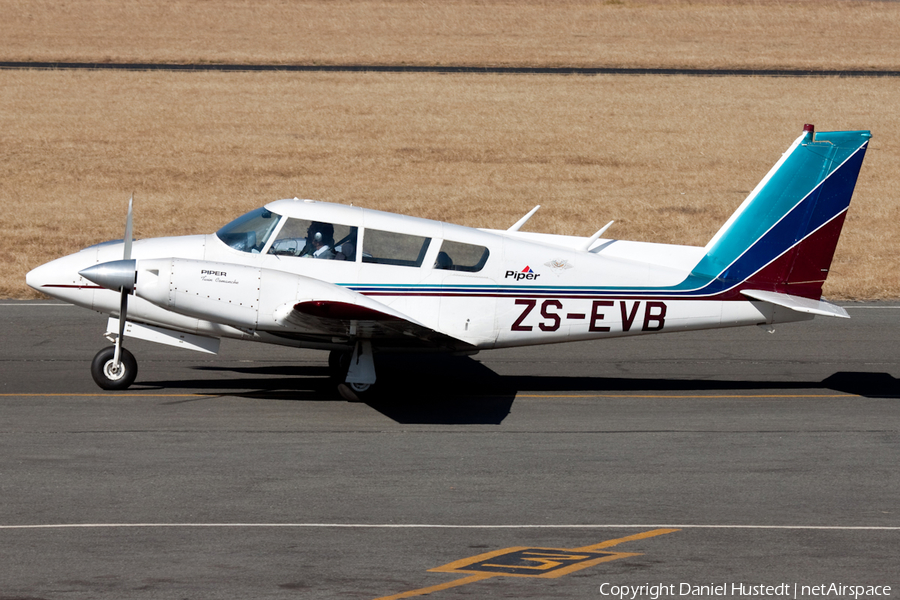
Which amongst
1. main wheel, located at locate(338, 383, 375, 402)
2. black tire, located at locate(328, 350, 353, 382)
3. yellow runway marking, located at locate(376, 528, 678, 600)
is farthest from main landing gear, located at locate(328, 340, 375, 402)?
yellow runway marking, located at locate(376, 528, 678, 600)

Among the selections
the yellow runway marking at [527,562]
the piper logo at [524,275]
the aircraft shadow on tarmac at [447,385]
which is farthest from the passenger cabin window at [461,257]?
the yellow runway marking at [527,562]

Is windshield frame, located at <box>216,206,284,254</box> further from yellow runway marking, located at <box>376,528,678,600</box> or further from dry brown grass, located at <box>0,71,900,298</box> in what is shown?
dry brown grass, located at <box>0,71,900,298</box>

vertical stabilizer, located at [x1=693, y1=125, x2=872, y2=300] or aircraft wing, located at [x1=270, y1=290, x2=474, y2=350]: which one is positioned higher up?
vertical stabilizer, located at [x1=693, y1=125, x2=872, y2=300]

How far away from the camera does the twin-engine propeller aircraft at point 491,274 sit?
13312 millimetres

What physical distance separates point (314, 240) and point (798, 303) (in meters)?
6.41

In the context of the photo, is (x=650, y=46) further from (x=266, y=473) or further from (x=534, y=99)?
(x=266, y=473)

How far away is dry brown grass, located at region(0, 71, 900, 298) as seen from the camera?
2734 centimetres

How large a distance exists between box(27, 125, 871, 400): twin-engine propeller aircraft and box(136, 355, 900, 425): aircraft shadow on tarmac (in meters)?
0.68

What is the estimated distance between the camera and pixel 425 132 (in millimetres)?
36469

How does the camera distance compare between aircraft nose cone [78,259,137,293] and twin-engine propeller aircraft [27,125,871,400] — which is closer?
aircraft nose cone [78,259,137,293]

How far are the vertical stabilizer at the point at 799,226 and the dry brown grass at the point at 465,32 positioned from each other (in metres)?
36.9

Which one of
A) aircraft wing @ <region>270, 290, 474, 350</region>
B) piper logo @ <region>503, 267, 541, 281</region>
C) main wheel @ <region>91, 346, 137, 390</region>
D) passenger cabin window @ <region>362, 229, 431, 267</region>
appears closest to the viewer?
aircraft wing @ <region>270, 290, 474, 350</region>

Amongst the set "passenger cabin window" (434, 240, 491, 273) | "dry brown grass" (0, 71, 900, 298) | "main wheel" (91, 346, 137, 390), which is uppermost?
"dry brown grass" (0, 71, 900, 298)

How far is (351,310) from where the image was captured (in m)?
11.8
